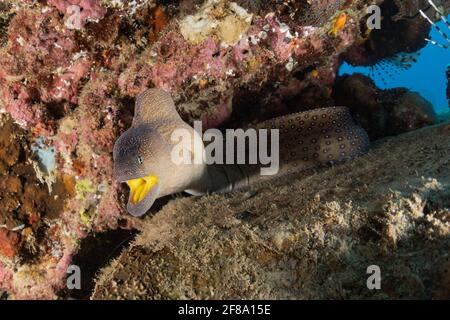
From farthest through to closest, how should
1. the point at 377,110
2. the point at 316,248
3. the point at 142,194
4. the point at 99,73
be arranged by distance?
1. the point at 377,110
2. the point at 99,73
3. the point at 142,194
4. the point at 316,248

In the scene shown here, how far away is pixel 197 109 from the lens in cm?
495

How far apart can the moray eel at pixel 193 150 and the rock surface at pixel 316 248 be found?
29.7 inches

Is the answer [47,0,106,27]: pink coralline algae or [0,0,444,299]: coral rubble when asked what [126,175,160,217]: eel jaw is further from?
[47,0,106,27]: pink coralline algae

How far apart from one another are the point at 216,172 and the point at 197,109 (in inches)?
37.8

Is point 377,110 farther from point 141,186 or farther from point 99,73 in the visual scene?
point 99,73

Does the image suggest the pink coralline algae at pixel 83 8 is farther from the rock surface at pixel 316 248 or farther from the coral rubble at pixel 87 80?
the rock surface at pixel 316 248

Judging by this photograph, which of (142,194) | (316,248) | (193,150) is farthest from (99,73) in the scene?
(316,248)

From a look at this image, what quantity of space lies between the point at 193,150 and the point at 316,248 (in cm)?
217

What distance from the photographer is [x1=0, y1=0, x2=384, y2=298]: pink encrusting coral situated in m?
3.75

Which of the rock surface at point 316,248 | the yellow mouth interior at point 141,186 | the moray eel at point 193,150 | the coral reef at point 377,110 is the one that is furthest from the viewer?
the coral reef at point 377,110

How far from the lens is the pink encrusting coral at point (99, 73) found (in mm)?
3748

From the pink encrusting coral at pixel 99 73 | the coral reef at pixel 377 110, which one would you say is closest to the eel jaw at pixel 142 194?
the pink encrusting coral at pixel 99 73

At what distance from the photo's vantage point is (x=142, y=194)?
3738 millimetres

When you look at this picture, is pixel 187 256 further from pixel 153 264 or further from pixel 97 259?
pixel 97 259
